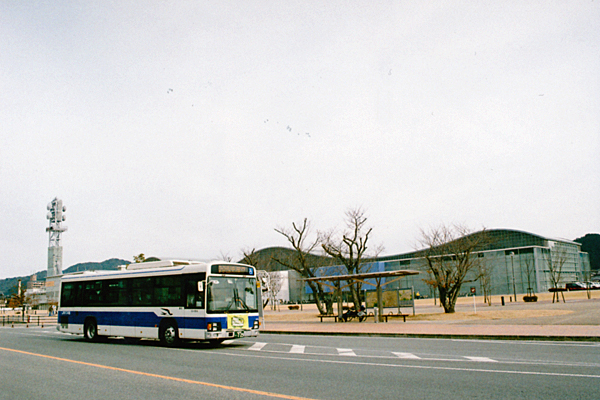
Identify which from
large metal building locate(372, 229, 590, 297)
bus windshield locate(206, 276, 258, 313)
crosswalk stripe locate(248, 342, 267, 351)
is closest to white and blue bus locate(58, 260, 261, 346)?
bus windshield locate(206, 276, 258, 313)

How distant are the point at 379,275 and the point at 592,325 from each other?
10.9 m

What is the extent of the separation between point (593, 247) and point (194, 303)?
7466 inches

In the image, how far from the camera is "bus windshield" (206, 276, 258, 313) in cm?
1578

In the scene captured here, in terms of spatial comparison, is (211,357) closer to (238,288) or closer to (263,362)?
(263,362)

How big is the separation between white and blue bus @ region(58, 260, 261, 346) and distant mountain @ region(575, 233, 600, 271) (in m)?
181

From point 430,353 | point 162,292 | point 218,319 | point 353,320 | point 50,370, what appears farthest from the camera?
point 353,320

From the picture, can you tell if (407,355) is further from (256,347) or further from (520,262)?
(520,262)

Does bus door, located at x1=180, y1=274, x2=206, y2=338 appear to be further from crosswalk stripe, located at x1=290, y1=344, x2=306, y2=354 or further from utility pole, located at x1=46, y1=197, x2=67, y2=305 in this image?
utility pole, located at x1=46, y1=197, x2=67, y2=305

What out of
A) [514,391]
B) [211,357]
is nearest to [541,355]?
[514,391]

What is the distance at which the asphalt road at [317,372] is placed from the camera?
25.6 feet

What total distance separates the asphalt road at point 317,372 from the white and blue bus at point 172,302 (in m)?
0.96

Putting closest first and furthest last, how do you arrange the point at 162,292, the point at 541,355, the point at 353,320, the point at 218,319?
the point at 541,355 → the point at 218,319 → the point at 162,292 → the point at 353,320

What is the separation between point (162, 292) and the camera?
55.9 ft

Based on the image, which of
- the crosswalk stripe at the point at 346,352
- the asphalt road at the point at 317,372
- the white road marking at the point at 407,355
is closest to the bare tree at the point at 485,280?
the crosswalk stripe at the point at 346,352
